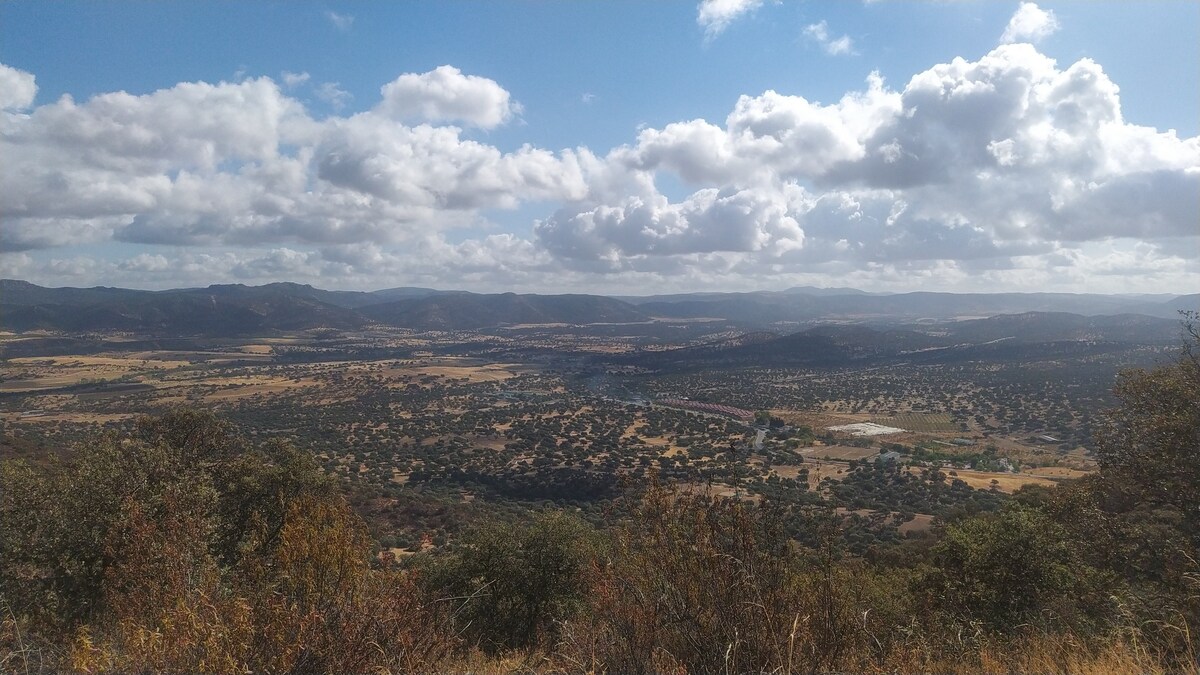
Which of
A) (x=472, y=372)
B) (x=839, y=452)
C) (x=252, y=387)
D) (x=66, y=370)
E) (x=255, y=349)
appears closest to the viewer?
(x=839, y=452)

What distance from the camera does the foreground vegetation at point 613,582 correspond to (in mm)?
4559

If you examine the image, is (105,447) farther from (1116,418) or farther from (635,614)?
(1116,418)

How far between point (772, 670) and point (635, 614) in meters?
1.09

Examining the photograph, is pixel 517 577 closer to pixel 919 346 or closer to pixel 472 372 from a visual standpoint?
pixel 472 372

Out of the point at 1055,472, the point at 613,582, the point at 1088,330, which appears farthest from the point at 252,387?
the point at 1088,330

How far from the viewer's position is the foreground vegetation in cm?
456

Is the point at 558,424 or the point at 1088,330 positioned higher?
the point at 1088,330

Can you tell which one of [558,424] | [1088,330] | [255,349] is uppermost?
[1088,330]

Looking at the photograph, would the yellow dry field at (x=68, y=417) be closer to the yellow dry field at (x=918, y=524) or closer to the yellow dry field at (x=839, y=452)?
the yellow dry field at (x=839, y=452)

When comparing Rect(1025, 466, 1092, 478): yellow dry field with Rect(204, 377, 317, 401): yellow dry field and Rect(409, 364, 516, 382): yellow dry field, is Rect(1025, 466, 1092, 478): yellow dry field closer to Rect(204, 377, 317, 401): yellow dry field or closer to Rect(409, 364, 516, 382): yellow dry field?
Rect(409, 364, 516, 382): yellow dry field

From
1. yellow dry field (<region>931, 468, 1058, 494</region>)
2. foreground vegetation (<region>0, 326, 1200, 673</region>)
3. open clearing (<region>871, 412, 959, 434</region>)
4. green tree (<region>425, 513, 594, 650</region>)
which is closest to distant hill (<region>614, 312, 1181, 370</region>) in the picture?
open clearing (<region>871, 412, 959, 434</region>)

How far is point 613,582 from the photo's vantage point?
5027 mm

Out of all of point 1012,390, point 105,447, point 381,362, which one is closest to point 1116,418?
point 105,447

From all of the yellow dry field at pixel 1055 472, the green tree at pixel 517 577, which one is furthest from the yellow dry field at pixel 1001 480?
the green tree at pixel 517 577
